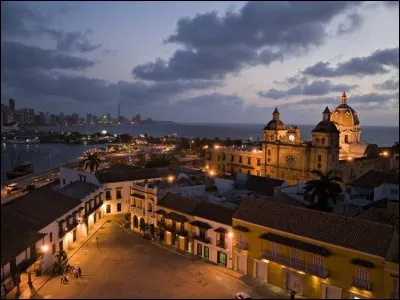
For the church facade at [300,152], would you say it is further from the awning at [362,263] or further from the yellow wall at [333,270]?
the awning at [362,263]

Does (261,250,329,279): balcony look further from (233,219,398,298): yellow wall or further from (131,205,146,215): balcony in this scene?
(131,205,146,215): balcony

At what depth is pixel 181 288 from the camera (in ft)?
76.2

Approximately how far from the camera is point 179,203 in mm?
31938

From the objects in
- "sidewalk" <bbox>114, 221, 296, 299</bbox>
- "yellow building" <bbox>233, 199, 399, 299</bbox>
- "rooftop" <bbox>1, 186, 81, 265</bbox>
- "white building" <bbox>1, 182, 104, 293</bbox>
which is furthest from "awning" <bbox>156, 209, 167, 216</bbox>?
"yellow building" <bbox>233, 199, 399, 299</bbox>

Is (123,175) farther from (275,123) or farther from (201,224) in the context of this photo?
(275,123)

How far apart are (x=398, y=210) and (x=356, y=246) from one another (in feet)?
8.88

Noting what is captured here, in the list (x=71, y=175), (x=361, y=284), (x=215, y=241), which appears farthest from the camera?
(x=71, y=175)

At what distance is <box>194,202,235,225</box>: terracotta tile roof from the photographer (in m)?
27.5

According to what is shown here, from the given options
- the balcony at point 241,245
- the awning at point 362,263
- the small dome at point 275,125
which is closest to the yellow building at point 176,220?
the balcony at point 241,245

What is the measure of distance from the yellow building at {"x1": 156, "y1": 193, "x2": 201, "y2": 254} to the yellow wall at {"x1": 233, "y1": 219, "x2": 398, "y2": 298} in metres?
6.85

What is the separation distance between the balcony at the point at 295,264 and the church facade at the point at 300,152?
29.4m

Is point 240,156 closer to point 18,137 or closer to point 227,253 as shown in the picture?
point 227,253

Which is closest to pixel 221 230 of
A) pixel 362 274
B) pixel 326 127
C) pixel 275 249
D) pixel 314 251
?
pixel 275 249

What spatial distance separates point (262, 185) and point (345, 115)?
30211 mm
